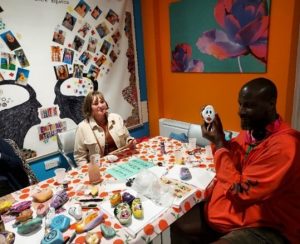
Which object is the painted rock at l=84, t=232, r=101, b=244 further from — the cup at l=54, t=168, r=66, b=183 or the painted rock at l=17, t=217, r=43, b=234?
the cup at l=54, t=168, r=66, b=183

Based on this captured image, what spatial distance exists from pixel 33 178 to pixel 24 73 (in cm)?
99

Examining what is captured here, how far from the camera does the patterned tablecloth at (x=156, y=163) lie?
102 cm

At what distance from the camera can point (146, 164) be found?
5.44ft

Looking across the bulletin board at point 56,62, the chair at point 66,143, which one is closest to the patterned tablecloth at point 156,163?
the chair at point 66,143

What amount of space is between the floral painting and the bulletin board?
639mm

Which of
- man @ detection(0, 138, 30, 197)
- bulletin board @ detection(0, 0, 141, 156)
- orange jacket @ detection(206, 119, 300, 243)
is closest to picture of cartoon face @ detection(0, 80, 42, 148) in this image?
bulletin board @ detection(0, 0, 141, 156)

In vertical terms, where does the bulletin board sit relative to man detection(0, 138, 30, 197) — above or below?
above

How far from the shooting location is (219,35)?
7.93 feet

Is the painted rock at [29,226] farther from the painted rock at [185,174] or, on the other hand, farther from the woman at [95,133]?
the woman at [95,133]

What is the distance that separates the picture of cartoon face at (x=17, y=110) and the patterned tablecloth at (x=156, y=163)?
964 millimetres

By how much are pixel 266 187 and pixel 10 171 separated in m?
1.66

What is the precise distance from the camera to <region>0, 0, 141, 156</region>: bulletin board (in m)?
2.15

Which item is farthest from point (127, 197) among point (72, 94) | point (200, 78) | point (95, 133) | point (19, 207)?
point (200, 78)

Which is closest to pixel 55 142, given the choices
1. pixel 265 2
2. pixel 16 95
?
pixel 16 95
